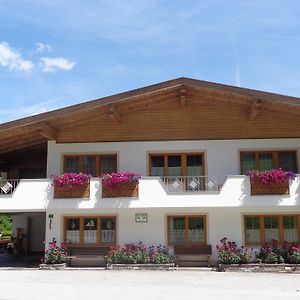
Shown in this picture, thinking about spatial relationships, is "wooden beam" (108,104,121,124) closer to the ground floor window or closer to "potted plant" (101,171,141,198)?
"potted plant" (101,171,141,198)

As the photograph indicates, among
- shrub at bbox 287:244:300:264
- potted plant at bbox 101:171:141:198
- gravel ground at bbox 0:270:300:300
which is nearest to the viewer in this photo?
gravel ground at bbox 0:270:300:300

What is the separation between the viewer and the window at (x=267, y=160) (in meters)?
19.2

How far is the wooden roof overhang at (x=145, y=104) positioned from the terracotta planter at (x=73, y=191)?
242 cm

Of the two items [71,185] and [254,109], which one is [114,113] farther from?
[254,109]

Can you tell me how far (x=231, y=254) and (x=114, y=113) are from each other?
7017 mm

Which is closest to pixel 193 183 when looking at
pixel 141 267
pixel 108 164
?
pixel 141 267

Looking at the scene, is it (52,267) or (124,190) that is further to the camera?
(124,190)

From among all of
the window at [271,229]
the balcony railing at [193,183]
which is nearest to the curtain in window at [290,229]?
the window at [271,229]

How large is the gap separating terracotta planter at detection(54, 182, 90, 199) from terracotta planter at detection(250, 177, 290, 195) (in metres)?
6.33

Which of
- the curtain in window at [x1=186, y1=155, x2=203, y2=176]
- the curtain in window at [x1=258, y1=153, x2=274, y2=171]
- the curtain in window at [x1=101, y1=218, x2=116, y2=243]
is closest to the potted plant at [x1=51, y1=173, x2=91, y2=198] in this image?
the curtain in window at [x1=101, y1=218, x2=116, y2=243]

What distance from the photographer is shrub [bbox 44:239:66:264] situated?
17.9 metres

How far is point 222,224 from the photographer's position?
18.5 metres

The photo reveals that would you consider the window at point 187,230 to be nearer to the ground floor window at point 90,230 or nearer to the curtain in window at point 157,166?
the curtain in window at point 157,166

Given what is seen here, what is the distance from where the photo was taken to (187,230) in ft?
61.4
